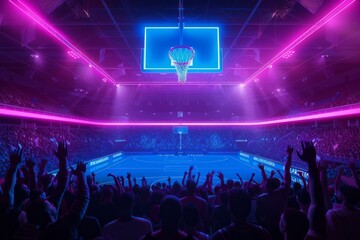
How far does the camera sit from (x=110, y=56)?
1442 centimetres

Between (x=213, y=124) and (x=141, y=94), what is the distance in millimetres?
12906

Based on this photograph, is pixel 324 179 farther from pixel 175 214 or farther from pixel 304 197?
pixel 175 214

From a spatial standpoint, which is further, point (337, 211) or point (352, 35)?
point (352, 35)

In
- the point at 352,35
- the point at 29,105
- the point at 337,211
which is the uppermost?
the point at 352,35

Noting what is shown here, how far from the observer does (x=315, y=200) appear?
226 centimetres

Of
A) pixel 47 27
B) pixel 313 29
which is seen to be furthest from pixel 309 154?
pixel 47 27

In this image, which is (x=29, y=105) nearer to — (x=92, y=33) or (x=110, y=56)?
(x=110, y=56)

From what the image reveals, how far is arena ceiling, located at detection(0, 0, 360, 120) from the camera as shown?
347 inches

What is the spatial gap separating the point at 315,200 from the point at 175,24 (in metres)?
9.40

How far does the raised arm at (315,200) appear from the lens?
84.4 inches

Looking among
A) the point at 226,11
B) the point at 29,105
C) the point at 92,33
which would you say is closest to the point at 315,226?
the point at 226,11

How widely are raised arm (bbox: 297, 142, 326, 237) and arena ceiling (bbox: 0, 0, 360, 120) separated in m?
7.13

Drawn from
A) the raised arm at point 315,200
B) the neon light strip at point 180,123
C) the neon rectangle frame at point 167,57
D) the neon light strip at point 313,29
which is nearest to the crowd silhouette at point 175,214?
the raised arm at point 315,200

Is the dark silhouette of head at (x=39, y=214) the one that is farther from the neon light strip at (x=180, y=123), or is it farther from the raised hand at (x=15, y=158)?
the neon light strip at (x=180, y=123)
